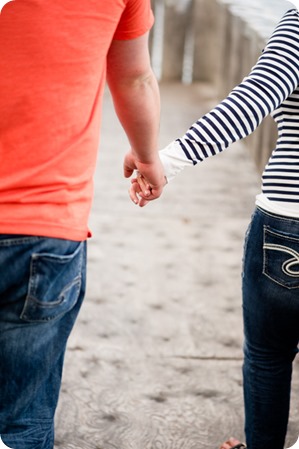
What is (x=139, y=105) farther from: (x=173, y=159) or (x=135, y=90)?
(x=173, y=159)

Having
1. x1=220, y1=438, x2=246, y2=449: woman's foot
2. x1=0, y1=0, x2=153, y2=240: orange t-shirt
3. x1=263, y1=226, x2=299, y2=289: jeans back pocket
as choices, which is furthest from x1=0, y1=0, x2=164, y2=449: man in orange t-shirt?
x1=220, y1=438, x2=246, y2=449: woman's foot

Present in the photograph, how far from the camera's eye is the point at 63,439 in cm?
255

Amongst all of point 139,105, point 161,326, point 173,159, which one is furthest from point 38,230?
point 161,326

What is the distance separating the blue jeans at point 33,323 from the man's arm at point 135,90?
28cm

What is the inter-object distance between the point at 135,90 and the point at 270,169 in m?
0.37

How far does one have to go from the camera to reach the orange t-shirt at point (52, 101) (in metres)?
1.51

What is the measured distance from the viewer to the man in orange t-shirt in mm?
1521

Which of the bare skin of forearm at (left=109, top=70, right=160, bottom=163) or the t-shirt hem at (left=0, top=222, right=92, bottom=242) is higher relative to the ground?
the bare skin of forearm at (left=109, top=70, right=160, bottom=163)

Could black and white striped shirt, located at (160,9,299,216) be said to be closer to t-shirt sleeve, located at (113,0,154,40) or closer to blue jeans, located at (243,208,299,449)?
blue jeans, located at (243,208,299,449)

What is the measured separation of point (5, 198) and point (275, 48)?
0.68 m

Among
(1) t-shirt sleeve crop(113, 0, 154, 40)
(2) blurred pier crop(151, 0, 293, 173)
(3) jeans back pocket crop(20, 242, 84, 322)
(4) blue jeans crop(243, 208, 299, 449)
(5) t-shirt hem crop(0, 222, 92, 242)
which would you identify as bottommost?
(2) blurred pier crop(151, 0, 293, 173)

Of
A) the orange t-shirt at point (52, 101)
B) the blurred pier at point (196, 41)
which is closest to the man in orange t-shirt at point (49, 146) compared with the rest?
the orange t-shirt at point (52, 101)

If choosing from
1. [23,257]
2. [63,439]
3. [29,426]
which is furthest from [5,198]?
[63,439]

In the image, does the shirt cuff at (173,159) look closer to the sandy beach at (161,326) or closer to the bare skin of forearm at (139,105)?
the bare skin of forearm at (139,105)
